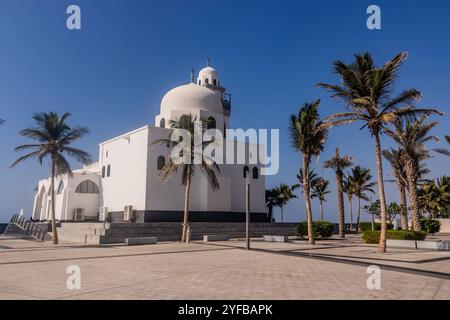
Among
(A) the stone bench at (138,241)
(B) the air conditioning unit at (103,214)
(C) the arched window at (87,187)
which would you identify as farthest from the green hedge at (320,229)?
(C) the arched window at (87,187)

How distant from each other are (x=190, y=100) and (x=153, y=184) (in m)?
9.27

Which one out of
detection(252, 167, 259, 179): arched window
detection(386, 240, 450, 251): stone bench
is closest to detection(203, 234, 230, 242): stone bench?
detection(386, 240, 450, 251): stone bench

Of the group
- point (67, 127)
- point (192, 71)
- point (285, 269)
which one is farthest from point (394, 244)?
point (192, 71)

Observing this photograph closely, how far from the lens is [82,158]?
23375mm

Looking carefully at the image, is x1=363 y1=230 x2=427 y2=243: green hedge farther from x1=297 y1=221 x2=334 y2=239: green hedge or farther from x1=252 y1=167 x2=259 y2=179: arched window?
x1=252 y1=167 x2=259 y2=179: arched window

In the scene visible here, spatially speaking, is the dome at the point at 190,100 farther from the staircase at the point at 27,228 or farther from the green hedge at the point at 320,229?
the staircase at the point at 27,228

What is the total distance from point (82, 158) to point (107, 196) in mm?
11457

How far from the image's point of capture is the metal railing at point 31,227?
90.3 feet

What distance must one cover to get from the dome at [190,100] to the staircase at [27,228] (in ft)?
47.7

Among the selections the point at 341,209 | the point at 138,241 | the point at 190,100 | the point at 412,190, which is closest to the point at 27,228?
the point at 138,241

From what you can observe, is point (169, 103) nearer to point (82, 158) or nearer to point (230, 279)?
point (82, 158)

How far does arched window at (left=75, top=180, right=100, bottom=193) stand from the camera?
34.9 meters

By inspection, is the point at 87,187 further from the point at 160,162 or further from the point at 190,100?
the point at 190,100
